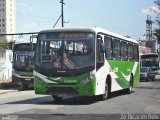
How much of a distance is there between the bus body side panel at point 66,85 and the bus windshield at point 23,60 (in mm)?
13063

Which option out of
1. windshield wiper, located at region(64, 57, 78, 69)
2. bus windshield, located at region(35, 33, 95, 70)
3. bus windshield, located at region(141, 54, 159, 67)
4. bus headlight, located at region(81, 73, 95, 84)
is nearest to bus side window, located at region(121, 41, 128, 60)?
bus windshield, located at region(35, 33, 95, 70)

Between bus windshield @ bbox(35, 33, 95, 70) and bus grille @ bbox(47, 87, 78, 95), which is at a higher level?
bus windshield @ bbox(35, 33, 95, 70)

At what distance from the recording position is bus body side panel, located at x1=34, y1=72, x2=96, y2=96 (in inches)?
695

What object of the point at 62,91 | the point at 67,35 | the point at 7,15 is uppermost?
the point at 7,15

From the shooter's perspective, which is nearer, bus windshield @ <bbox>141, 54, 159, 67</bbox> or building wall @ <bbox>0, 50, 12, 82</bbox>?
building wall @ <bbox>0, 50, 12, 82</bbox>

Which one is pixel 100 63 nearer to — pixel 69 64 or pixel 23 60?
pixel 69 64

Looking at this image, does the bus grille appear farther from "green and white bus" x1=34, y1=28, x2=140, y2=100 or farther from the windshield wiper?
the windshield wiper

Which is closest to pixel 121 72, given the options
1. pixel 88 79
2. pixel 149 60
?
pixel 88 79

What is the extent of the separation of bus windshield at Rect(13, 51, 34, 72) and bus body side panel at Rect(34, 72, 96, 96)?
42.9 ft

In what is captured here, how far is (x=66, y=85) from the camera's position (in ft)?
58.3

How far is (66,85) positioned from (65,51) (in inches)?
54.7

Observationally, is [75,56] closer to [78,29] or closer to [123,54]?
[78,29]

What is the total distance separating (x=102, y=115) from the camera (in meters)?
14.0

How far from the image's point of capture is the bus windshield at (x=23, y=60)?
3119cm
